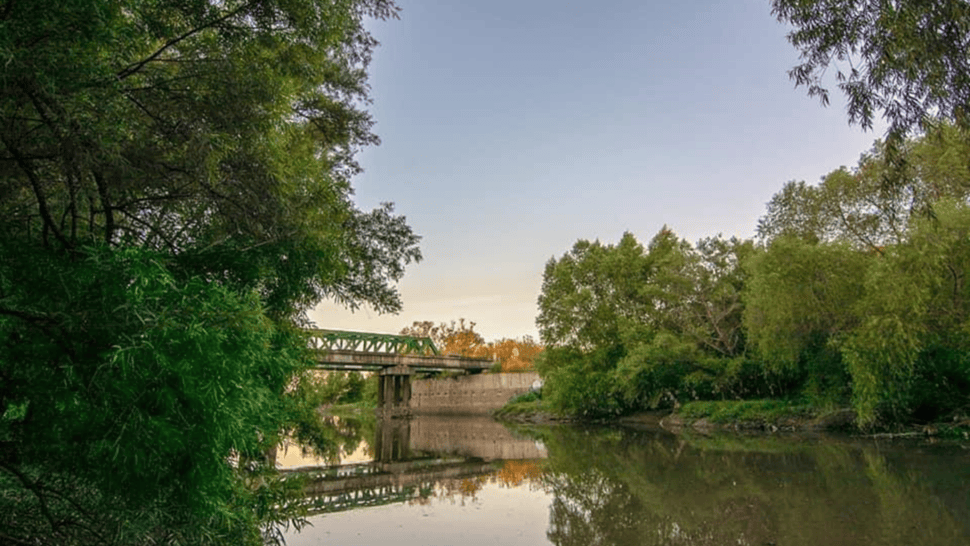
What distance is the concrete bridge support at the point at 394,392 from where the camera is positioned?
42.2m

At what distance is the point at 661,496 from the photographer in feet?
32.2

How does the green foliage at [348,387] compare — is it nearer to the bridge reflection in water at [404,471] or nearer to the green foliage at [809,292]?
the bridge reflection in water at [404,471]

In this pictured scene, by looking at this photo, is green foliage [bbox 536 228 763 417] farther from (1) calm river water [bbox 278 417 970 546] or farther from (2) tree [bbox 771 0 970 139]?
(2) tree [bbox 771 0 970 139]

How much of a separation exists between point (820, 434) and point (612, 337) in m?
12.8

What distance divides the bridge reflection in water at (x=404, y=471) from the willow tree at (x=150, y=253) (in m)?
2.68

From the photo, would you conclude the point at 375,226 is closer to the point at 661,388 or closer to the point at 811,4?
the point at 811,4

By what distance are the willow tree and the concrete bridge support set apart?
120 feet

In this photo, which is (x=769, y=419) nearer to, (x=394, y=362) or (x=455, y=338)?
(x=394, y=362)

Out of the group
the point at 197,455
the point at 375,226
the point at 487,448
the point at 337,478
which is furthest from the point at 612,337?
the point at 197,455

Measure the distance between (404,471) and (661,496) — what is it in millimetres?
7379

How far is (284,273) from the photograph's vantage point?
6.03 m

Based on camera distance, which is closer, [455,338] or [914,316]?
[914,316]

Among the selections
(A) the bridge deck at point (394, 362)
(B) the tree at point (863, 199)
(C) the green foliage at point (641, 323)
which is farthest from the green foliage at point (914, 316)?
(A) the bridge deck at point (394, 362)

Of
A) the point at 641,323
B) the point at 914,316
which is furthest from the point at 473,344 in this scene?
the point at 914,316
